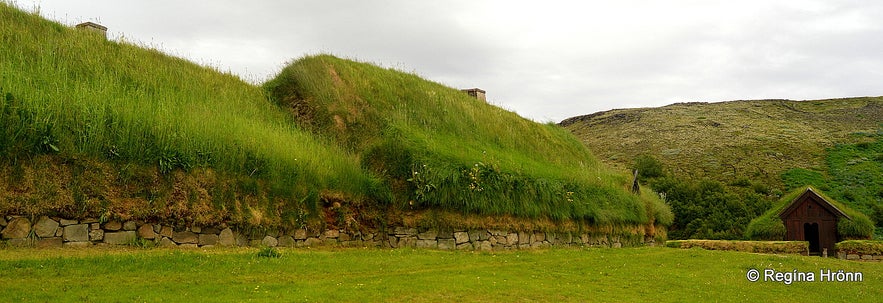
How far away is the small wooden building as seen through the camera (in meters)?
35.1

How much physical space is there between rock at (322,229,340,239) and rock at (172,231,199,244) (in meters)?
3.74

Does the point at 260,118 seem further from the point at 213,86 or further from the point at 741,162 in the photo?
the point at 741,162

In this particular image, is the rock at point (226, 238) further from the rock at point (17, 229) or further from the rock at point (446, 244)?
the rock at point (446, 244)

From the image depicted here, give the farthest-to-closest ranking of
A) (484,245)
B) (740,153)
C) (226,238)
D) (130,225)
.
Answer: (740,153) → (484,245) → (226,238) → (130,225)

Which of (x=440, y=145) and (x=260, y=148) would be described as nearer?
(x=260, y=148)

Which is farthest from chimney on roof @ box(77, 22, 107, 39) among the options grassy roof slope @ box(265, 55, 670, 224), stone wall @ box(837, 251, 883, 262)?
stone wall @ box(837, 251, 883, 262)

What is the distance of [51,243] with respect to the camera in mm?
13031

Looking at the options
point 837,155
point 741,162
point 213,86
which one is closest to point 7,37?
point 213,86

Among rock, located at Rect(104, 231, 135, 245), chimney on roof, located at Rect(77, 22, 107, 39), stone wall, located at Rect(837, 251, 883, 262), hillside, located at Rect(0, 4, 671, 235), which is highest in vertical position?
chimney on roof, located at Rect(77, 22, 107, 39)

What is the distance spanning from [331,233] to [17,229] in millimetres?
7541

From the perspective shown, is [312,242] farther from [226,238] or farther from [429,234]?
[429,234]

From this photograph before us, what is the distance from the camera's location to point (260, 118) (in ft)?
66.6

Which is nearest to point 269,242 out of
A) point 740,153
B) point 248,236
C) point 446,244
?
point 248,236

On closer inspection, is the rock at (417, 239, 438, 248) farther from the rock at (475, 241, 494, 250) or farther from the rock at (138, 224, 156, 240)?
the rock at (138, 224, 156, 240)
